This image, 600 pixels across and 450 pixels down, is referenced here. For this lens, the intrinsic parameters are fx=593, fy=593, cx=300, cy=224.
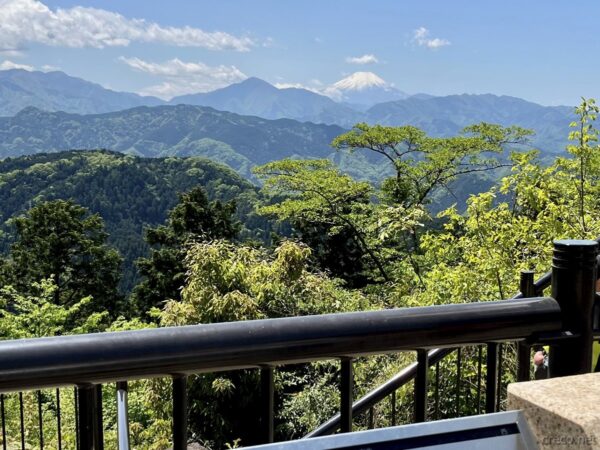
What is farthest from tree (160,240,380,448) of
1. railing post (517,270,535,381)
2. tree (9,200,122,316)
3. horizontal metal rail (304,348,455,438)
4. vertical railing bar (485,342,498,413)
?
tree (9,200,122,316)

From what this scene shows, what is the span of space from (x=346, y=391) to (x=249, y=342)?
405 mm

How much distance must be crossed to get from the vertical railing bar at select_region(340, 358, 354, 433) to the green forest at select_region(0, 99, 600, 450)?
1.78m

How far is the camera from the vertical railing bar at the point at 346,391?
157cm

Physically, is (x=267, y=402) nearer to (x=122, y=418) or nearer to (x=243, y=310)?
(x=122, y=418)

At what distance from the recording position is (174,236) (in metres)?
35.7

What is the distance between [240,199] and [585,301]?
8246cm

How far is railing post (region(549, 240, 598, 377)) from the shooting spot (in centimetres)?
162

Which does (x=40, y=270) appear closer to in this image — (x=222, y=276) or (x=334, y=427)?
(x=222, y=276)

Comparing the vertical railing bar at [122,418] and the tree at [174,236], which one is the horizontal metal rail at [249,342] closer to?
the vertical railing bar at [122,418]

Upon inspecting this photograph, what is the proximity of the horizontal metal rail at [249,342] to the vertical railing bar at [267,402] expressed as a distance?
15 cm

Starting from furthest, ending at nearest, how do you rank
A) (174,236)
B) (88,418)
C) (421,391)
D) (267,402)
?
(174,236), (421,391), (267,402), (88,418)

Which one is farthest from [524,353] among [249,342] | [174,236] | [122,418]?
[174,236]

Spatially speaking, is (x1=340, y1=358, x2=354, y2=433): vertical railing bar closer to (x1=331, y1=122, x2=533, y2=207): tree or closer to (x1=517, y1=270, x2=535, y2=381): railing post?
(x1=517, y1=270, x2=535, y2=381): railing post

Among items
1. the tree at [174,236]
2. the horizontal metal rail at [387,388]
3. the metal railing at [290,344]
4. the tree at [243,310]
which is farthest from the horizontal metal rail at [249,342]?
the tree at [174,236]
